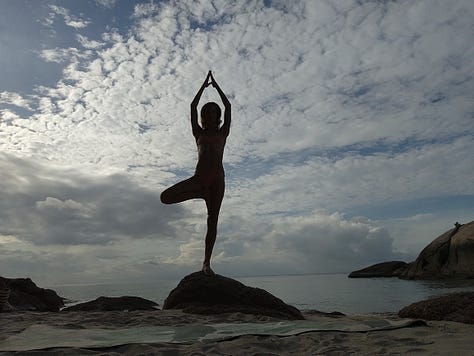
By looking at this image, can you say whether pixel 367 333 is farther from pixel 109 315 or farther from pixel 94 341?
pixel 109 315

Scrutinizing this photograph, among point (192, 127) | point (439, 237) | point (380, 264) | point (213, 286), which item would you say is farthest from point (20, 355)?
point (380, 264)

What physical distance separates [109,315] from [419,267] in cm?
4061

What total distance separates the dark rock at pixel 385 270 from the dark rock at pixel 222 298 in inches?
2003

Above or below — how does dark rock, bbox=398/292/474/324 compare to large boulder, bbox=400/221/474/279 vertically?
below

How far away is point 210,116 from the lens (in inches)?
312

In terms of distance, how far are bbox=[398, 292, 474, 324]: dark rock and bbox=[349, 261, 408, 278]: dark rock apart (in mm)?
50255

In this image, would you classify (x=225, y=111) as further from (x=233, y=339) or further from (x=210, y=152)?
(x=233, y=339)

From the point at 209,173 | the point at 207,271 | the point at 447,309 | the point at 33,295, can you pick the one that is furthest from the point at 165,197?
the point at 33,295

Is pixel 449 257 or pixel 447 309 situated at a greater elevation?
pixel 449 257

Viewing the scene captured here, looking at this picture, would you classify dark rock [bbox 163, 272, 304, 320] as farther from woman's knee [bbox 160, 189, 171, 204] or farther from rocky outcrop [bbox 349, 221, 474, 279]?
rocky outcrop [bbox 349, 221, 474, 279]

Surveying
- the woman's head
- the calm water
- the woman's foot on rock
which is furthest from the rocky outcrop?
the woman's head

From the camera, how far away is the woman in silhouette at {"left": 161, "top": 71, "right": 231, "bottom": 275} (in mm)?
7664

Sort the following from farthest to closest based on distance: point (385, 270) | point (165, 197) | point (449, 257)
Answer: point (385, 270) < point (449, 257) < point (165, 197)

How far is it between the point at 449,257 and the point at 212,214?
34.5 m
